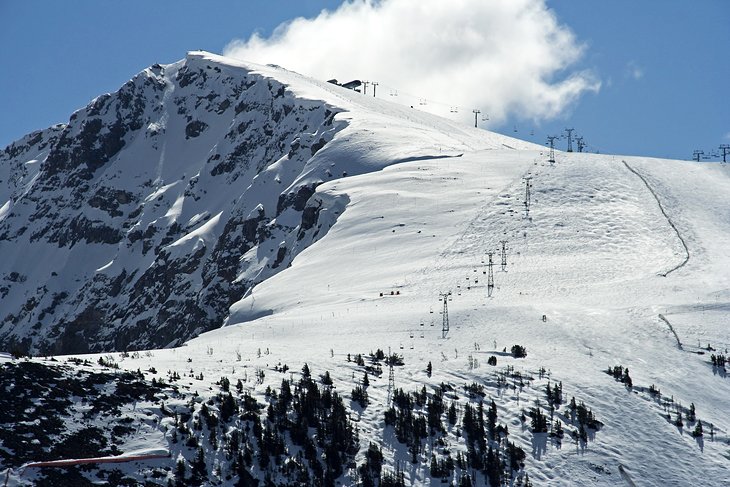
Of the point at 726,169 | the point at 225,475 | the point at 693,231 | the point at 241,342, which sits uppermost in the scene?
the point at 726,169

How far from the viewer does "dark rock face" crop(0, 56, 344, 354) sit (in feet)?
459

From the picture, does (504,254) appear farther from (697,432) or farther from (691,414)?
(697,432)

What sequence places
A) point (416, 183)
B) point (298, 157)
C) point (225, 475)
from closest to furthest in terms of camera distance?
point (225, 475), point (416, 183), point (298, 157)

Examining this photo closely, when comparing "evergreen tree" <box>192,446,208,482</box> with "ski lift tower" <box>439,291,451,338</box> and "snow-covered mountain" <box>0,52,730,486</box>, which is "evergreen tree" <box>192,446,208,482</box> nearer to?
"snow-covered mountain" <box>0,52,730,486</box>

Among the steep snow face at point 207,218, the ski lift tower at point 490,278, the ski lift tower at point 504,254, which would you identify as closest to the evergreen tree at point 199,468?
the ski lift tower at point 490,278

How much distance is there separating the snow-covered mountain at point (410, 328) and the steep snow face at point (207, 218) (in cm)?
67

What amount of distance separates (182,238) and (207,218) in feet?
16.7

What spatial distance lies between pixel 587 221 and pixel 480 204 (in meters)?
12.9

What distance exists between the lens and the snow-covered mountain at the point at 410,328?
49719mm

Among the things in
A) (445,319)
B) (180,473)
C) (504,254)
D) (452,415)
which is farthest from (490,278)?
(180,473)

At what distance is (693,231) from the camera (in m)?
99.1

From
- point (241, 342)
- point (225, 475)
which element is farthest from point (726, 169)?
point (225, 475)

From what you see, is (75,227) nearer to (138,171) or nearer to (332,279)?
(138,171)

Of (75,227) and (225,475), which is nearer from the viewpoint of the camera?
(225,475)
